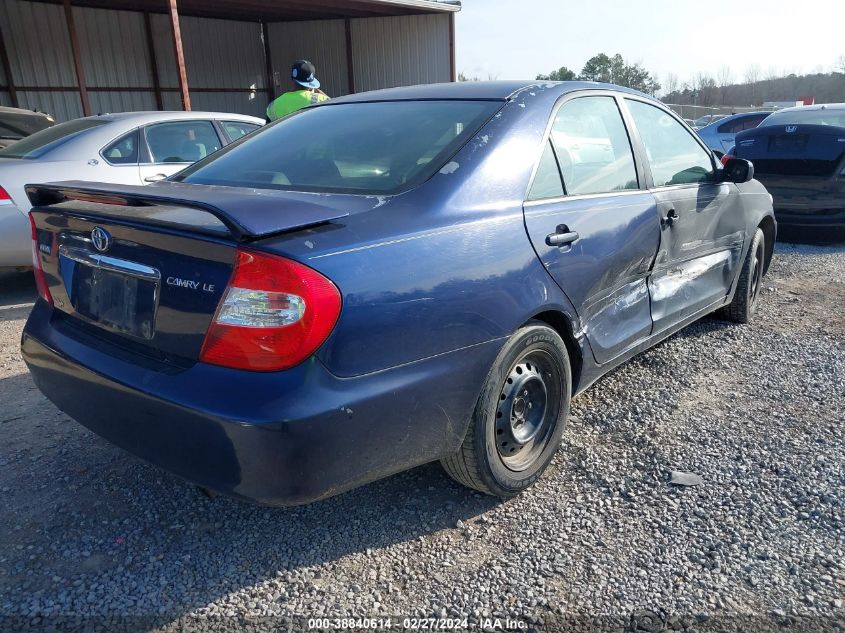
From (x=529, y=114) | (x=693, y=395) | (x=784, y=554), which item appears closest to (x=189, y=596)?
(x=784, y=554)

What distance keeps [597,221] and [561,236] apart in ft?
1.04

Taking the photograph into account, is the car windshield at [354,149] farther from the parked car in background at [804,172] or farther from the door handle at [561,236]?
the parked car in background at [804,172]

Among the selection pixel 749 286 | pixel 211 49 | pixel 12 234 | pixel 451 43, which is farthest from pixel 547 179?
pixel 211 49

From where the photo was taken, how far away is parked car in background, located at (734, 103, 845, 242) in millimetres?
6703

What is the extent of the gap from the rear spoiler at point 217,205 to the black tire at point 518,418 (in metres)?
0.77

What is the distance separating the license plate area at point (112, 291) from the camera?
2004mm

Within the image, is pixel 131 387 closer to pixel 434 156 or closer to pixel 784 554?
pixel 434 156

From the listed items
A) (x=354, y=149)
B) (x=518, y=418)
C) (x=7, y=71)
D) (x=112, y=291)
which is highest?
(x=7, y=71)

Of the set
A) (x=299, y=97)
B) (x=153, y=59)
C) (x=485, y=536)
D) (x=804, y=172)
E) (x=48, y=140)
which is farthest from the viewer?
(x=153, y=59)

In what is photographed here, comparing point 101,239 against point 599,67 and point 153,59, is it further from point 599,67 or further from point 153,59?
point 599,67

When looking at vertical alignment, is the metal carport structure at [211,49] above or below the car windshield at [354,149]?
above

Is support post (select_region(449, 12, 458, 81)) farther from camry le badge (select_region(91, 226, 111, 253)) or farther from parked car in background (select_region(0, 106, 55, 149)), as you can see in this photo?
camry le badge (select_region(91, 226, 111, 253))

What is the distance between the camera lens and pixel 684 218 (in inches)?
134

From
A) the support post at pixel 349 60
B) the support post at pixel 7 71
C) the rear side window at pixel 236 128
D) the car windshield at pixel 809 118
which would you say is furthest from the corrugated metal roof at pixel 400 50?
the rear side window at pixel 236 128
